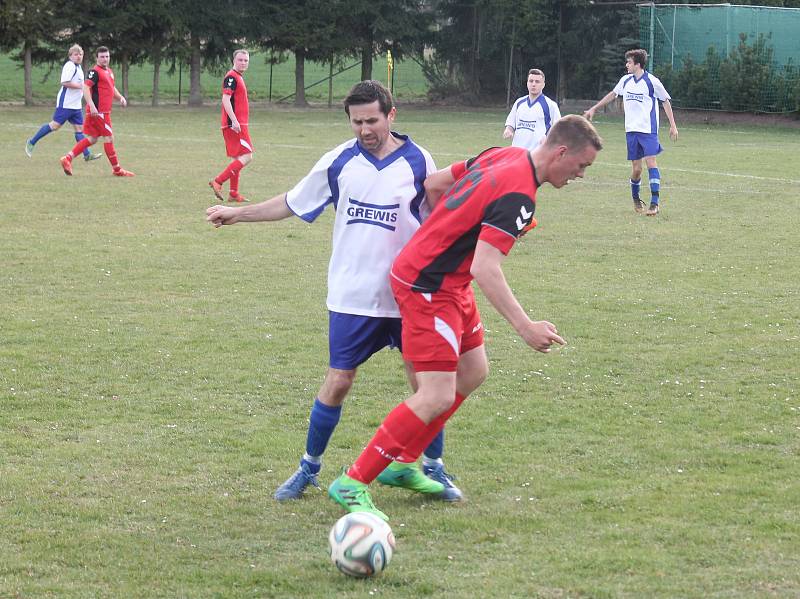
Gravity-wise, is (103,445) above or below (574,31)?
below

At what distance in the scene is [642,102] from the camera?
15.7m

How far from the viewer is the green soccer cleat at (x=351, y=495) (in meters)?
4.84

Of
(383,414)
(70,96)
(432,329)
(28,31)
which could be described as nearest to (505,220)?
(432,329)

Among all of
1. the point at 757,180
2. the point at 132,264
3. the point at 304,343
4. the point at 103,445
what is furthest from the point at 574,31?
the point at 103,445

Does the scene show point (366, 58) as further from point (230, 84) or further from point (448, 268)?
point (448, 268)

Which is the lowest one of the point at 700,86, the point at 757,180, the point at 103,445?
the point at 103,445

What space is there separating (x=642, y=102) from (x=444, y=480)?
1134cm

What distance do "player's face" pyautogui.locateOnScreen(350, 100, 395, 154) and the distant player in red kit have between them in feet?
34.5

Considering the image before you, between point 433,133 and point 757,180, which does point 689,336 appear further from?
point 433,133

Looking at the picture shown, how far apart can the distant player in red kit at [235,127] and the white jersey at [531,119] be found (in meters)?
3.76

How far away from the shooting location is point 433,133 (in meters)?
28.7

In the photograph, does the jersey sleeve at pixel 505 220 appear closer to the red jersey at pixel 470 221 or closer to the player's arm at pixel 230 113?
the red jersey at pixel 470 221

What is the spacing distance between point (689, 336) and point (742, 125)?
25966mm

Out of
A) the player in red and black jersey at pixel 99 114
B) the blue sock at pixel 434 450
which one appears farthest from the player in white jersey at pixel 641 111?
the blue sock at pixel 434 450
